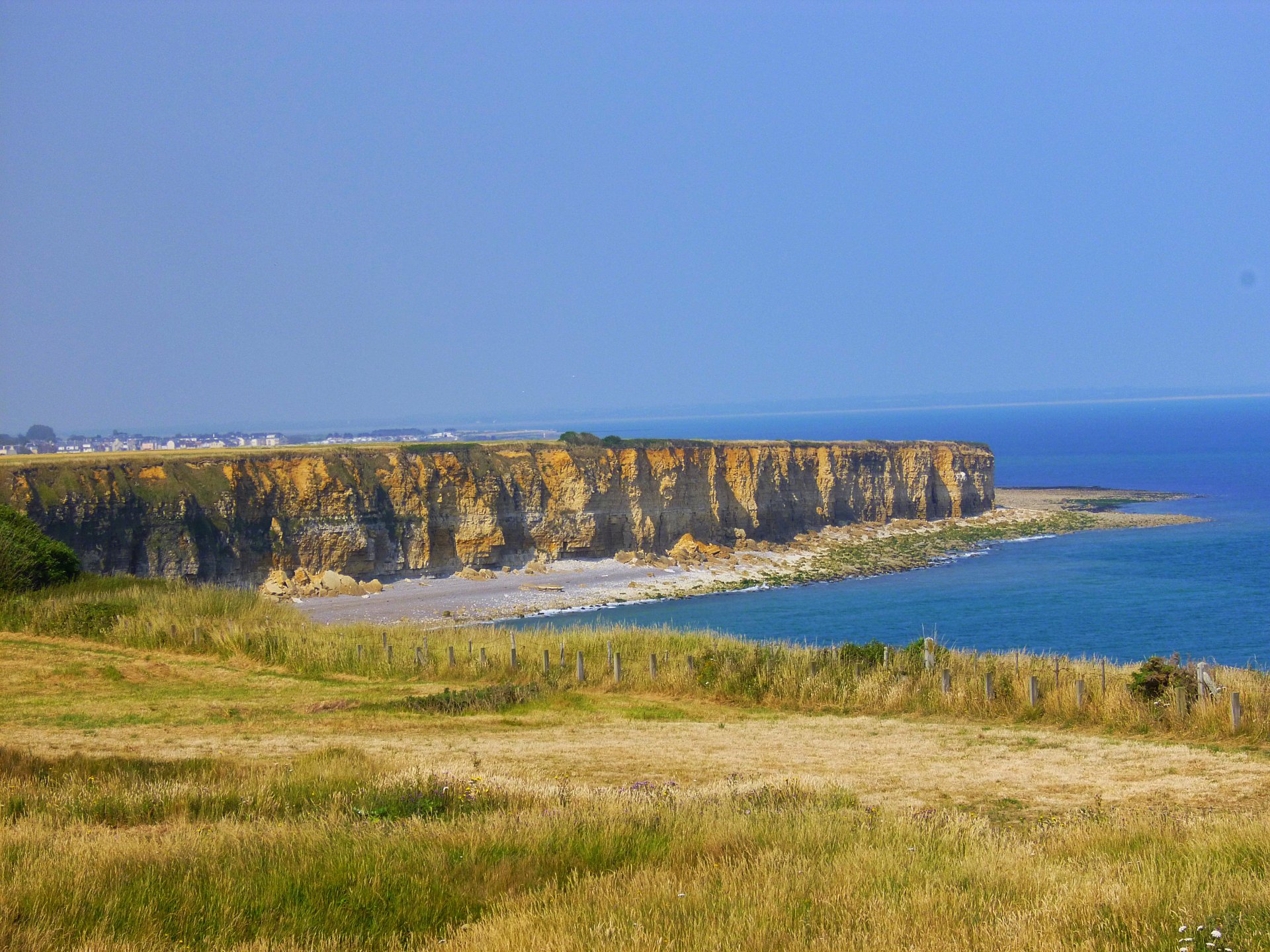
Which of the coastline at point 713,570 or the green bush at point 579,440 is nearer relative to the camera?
the coastline at point 713,570

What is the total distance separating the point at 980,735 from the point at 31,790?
39.5ft

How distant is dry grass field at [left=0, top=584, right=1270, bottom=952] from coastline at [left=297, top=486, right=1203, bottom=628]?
15.5 metres

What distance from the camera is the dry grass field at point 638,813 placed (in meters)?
6.01

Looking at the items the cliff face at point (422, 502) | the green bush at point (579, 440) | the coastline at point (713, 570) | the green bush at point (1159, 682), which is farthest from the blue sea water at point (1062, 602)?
the green bush at point (579, 440)

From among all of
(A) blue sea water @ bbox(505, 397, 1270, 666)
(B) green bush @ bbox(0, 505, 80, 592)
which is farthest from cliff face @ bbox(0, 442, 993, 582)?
(B) green bush @ bbox(0, 505, 80, 592)

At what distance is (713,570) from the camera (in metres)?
56.6

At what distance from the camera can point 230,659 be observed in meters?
24.4

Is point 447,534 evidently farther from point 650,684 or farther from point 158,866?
point 158,866

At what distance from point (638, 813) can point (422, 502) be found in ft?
150

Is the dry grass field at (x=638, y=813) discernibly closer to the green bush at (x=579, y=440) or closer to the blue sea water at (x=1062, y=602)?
the blue sea water at (x=1062, y=602)

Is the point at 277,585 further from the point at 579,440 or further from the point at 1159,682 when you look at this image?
the point at 1159,682

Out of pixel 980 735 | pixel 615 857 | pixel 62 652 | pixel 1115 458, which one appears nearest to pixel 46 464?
pixel 62 652

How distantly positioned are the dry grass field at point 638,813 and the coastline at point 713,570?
15.5 metres

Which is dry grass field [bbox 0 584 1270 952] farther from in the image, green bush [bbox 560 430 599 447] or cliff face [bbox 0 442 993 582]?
green bush [bbox 560 430 599 447]
